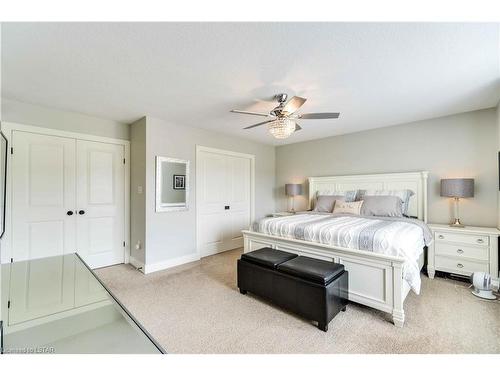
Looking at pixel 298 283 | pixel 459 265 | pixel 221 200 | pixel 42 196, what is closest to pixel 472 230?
pixel 459 265

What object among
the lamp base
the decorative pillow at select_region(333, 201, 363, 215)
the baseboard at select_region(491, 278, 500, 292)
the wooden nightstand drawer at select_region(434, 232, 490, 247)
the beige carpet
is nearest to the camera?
the beige carpet

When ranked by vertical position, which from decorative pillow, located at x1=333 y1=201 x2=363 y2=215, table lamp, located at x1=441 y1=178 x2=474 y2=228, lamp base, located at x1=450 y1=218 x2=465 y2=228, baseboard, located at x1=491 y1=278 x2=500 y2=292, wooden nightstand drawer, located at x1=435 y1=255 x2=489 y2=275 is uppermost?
table lamp, located at x1=441 y1=178 x2=474 y2=228

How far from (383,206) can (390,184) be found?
0.75 meters

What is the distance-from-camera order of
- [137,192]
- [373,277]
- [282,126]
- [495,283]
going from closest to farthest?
[373,277] → [282,126] → [495,283] → [137,192]

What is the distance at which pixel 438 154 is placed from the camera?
362cm

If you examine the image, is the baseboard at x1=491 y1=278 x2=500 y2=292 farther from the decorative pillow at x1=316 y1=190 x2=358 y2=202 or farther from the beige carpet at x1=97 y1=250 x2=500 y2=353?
the decorative pillow at x1=316 y1=190 x2=358 y2=202

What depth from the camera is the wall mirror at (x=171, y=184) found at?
3.62 m

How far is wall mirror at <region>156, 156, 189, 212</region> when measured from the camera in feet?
11.9

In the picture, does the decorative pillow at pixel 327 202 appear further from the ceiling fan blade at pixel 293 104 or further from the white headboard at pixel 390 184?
the ceiling fan blade at pixel 293 104

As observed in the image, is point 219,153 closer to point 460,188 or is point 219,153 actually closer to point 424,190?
point 424,190

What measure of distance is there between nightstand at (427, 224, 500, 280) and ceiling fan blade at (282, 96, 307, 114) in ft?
8.62


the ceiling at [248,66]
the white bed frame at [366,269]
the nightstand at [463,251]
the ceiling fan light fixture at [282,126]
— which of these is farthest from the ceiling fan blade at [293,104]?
the nightstand at [463,251]

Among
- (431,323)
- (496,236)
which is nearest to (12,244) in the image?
(431,323)

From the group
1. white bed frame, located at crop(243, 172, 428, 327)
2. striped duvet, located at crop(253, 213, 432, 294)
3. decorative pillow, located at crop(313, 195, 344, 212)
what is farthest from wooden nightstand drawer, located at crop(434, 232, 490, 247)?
decorative pillow, located at crop(313, 195, 344, 212)
